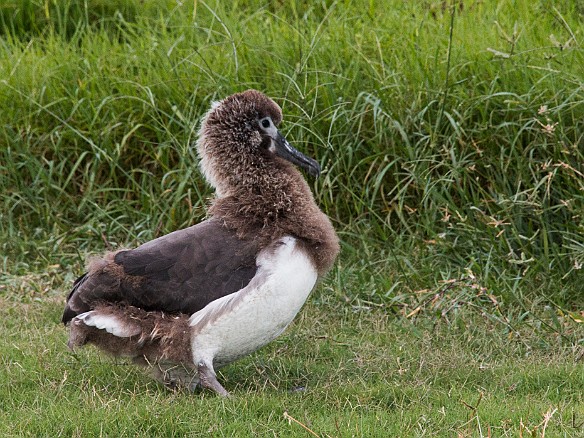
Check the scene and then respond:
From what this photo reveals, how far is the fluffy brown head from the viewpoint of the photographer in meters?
5.04

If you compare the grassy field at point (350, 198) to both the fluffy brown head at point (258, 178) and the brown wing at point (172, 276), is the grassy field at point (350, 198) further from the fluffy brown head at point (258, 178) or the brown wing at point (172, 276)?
the fluffy brown head at point (258, 178)

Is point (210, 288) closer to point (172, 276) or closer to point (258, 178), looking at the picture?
point (172, 276)

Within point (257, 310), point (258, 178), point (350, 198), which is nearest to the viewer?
point (257, 310)

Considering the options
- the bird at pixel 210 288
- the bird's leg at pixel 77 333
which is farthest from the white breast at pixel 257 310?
the bird's leg at pixel 77 333

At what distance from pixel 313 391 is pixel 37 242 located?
3293 millimetres

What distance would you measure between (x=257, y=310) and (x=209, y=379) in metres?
0.40

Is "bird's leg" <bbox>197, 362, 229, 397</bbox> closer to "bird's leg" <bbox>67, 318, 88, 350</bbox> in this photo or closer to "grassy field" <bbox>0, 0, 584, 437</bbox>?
"grassy field" <bbox>0, 0, 584, 437</bbox>

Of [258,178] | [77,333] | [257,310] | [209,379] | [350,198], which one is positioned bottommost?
[350,198]

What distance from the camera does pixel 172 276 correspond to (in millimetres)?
4875

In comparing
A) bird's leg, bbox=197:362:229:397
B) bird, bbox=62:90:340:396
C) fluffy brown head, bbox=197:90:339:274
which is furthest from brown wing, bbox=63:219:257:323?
bird's leg, bbox=197:362:229:397

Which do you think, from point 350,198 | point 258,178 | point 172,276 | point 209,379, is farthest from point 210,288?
point 350,198

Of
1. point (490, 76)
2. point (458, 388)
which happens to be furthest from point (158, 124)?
point (458, 388)

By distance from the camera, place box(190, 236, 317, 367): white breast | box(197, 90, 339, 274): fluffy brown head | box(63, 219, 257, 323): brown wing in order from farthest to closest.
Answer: box(197, 90, 339, 274): fluffy brown head
box(63, 219, 257, 323): brown wing
box(190, 236, 317, 367): white breast

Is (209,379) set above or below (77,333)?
below
